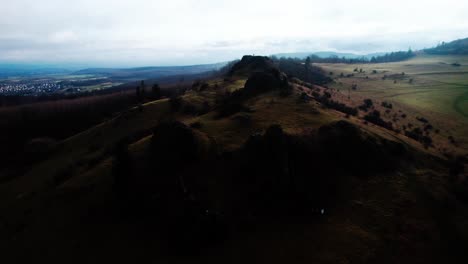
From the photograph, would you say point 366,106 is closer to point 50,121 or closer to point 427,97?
point 427,97

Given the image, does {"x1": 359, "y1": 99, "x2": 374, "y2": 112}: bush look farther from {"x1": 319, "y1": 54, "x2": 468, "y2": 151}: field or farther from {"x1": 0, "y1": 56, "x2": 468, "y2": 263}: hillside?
{"x1": 0, "y1": 56, "x2": 468, "y2": 263}: hillside

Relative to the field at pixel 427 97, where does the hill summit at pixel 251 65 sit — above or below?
above

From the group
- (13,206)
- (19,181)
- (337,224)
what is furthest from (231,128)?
(19,181)

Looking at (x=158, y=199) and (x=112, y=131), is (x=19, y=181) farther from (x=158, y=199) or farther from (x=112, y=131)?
(x=158, y=199)

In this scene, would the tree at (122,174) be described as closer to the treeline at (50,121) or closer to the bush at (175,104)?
the bush at (175,104)

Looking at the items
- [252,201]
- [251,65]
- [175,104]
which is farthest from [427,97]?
[252,201]

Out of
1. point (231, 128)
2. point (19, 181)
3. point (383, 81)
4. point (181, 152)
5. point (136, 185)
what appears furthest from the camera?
point (383, 81)

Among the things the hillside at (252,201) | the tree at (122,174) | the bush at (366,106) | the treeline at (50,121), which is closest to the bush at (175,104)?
the hillside at (252,201)

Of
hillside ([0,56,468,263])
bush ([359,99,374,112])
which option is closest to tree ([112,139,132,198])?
hillside ([0,56,468,263])

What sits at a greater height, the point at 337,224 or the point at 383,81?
the point at 383,81
